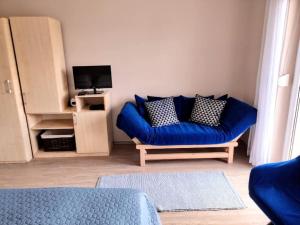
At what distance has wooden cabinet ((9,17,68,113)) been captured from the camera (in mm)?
2777

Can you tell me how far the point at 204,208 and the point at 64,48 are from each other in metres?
2.88

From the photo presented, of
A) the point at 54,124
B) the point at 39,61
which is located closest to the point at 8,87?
the point at 39,61

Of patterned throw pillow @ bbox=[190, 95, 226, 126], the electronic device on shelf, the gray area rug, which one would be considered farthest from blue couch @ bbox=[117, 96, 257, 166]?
the electronic device on shelf

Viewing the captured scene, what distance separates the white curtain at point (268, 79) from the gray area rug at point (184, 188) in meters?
0.61

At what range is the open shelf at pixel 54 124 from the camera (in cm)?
317

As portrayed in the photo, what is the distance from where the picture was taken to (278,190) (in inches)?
64.3

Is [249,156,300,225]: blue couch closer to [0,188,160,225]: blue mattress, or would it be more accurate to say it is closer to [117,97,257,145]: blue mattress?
[0,188,160,225]: blue mattress

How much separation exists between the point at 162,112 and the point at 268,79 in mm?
1379

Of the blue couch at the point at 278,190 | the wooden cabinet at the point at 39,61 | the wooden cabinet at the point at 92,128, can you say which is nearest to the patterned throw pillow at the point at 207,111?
the wooden cabinet at the point at 92,128

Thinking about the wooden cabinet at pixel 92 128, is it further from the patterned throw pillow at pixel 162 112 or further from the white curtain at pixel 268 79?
the white curtain at pixel 268 79

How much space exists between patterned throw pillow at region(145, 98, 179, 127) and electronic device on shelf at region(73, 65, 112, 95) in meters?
0.69

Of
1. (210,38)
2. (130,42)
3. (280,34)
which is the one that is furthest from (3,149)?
(280,34)

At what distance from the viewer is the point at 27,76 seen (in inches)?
115

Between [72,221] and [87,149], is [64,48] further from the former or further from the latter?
[72,221]
